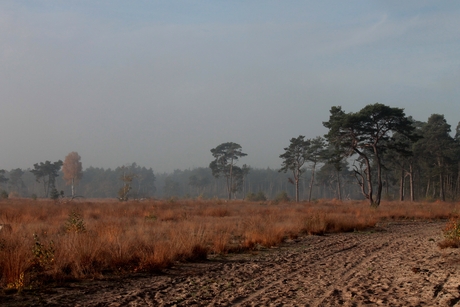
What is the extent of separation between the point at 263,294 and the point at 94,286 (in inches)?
107

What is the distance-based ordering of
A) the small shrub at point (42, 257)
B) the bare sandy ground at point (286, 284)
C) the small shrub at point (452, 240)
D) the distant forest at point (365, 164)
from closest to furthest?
the bare sandy ground at point (286, 284) < the small shrub at point (42, 257) < the small shrub at point (452, 240) < the distant forest at point (365, 164)

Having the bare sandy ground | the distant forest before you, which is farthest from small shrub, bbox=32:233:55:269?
the distant forest

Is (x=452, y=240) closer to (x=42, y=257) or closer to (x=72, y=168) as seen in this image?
(x=42, y=257)

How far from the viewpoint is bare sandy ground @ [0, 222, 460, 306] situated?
4973 mm

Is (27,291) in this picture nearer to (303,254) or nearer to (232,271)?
(232,271)

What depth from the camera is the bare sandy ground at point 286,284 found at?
16.3 ft

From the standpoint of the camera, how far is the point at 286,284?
6.00 metres

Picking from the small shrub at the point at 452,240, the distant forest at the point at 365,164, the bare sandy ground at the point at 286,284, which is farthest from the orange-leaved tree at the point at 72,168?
the small shrub at the point at 452,240

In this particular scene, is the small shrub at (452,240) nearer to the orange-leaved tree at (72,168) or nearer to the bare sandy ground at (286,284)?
the bare sandy ground at (286,284)

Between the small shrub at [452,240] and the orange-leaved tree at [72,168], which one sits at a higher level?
the orange-leaved tree at [72,168]

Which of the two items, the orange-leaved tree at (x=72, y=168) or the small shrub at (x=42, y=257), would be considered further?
the orange-leaved tree at (x=72, y=168)

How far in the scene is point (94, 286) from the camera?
5859 millimetres

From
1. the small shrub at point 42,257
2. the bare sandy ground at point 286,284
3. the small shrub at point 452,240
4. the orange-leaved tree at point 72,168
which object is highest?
the orange-leaved tree at point 72,168

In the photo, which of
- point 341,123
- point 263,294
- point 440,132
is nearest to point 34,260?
point 263,294
